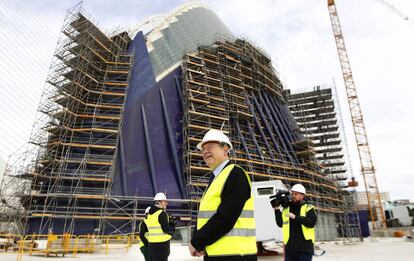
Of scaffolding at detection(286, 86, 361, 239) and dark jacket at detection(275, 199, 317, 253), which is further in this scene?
scaffolding at detection(286, 86, 361, 239)

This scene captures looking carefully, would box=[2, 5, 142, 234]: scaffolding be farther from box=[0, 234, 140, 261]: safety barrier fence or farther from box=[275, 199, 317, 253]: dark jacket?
box=[275, 199, 317, 253]: dark jacket

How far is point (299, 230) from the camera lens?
4469 mm

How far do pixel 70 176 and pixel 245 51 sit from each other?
2452 cm

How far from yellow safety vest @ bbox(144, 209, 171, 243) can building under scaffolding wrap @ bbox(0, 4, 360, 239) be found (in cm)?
1709

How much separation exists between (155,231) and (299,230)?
2.33 m

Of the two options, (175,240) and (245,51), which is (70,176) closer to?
(175,240)

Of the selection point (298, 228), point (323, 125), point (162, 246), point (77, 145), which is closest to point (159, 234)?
point (162, 246)

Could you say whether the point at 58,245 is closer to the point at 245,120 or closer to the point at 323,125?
the point at 245,120

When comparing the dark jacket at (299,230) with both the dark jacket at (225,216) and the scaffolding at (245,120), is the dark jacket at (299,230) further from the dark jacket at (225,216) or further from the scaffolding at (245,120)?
the scaffolding at (245,120)

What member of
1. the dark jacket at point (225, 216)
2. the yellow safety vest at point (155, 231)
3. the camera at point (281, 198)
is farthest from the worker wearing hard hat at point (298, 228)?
the dark jacket at point (225, 216)

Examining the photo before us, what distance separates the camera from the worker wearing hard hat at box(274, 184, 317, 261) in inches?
172

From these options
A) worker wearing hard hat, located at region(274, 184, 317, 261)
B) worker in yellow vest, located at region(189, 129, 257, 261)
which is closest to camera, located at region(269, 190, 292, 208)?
worker wearing hard hat, located at region(274, 184, 317, 261)

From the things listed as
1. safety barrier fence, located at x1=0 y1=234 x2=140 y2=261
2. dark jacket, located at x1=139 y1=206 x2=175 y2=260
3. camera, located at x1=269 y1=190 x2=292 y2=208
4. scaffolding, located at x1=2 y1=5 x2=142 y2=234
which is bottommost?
safety barrier fence, located at x1=0 y1=234 x2=140 y2=261

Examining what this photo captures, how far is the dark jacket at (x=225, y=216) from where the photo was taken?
7.13 feet
